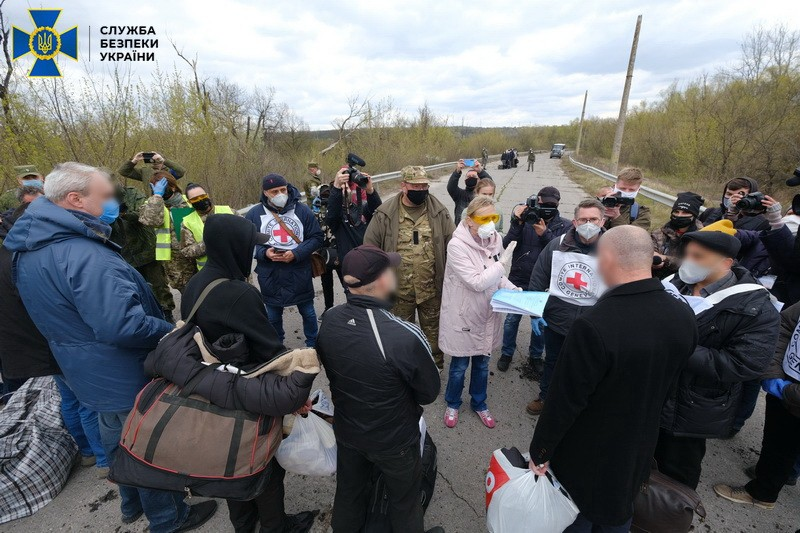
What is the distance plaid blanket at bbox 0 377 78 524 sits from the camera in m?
2.22

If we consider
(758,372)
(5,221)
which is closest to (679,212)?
(758,372)

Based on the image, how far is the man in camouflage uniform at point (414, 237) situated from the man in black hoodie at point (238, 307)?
1.62 meters

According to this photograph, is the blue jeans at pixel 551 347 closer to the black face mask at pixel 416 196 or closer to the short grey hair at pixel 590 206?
the short grey hair at pixel 590 206

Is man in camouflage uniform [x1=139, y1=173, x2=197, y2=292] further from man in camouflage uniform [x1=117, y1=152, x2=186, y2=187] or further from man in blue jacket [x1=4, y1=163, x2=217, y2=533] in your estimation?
man in blue jacket [x1=4, y1=163, x2=217, y2=533]

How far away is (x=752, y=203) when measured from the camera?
10.4ft

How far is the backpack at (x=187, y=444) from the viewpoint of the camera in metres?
1.54

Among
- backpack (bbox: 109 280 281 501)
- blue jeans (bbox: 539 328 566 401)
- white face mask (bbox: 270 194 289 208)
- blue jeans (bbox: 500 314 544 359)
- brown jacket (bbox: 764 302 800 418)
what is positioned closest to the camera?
backpack (bbox: 109 280 281 501)

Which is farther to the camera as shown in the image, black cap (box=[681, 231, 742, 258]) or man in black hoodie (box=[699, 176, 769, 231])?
man in black hoodie (box=[699, 176, 769, 231])

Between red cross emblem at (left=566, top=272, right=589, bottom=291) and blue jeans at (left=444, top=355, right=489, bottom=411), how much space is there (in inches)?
36.4

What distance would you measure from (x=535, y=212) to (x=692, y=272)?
1522 mm

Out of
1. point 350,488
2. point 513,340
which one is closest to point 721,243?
point 513,340

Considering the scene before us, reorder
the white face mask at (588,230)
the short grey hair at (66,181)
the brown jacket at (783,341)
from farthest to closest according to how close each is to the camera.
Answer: the white face mask at (588,230) < the brown jacket at (783,341) < the short grey hair at (66,181)

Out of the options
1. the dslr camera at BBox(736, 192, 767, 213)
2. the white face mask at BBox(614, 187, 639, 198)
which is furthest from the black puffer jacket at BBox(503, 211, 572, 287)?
the dslr camera at BBox(736, 192, 767, 213)

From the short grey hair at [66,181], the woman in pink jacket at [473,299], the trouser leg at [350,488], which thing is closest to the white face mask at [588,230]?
the woman in pink jacket at [473,299]
